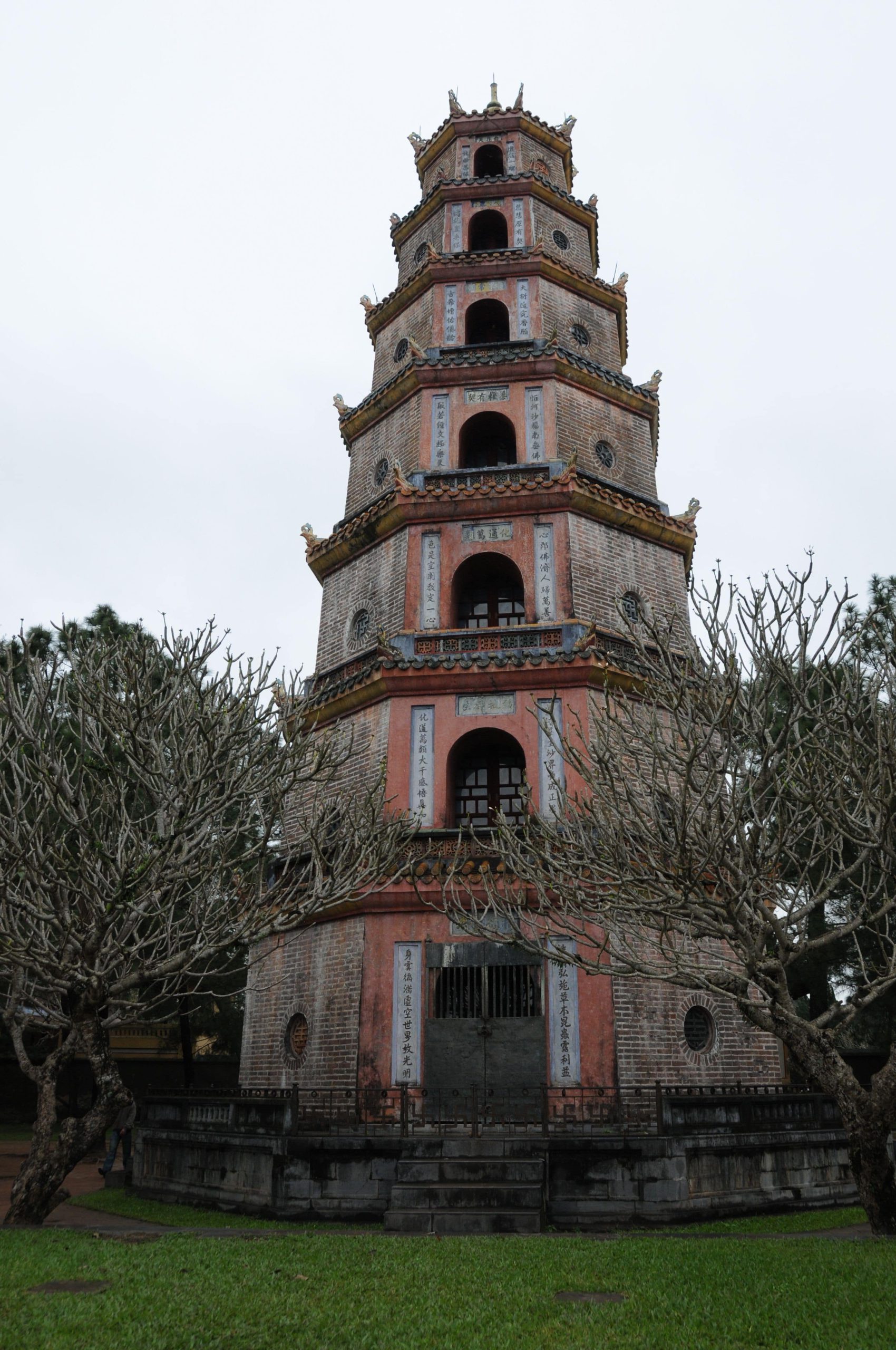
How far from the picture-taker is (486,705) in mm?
17031

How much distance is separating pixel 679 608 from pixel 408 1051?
Answer: 31.0ft

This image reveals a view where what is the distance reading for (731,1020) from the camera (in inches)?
603

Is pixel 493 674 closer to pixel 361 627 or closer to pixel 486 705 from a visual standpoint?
pixel 486 705

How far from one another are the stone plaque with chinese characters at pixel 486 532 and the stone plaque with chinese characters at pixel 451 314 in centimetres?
511

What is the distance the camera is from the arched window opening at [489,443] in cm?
2117

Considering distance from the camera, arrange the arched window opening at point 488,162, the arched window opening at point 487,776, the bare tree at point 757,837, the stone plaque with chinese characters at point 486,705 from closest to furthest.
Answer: the bare tree at point 757,837 → the stone plaque with chinese characters at point 486,705 → the arched window opening at point 487,776 → the arched window opening at point 488,162

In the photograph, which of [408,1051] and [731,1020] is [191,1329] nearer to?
[408,1051]

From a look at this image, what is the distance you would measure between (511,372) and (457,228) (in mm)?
5207

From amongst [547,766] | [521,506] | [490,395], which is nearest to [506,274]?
[490,395]

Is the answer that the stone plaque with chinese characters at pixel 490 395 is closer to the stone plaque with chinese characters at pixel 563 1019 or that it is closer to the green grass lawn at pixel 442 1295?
the stone plaque with chinese characters at pixel 563 1019

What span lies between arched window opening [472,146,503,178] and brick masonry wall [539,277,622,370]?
5278mm

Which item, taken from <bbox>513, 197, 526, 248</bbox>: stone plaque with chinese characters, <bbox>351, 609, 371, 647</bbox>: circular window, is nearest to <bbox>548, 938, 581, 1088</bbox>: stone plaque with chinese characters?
<bbox>351, 609, 371, 647</bbox>: circular window

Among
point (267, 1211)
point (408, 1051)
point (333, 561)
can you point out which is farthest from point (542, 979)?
point (333, 561)

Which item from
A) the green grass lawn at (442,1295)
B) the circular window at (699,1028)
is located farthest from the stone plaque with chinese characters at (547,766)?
the green grass lawn at (442,1295)
